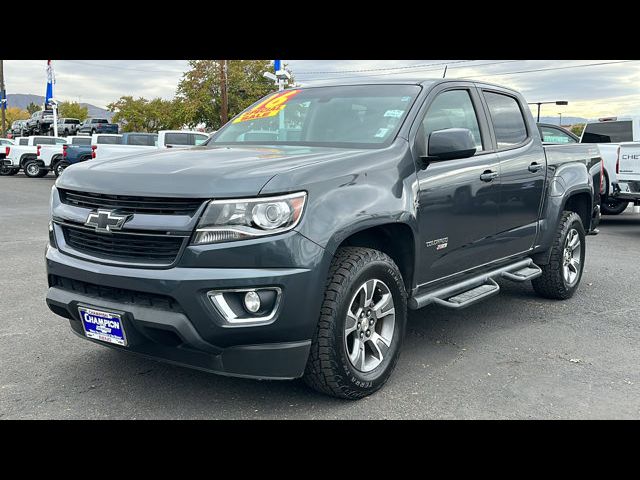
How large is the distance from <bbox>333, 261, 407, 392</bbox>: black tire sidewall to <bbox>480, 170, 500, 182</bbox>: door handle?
1250mm

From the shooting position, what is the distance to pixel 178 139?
62.4 ft

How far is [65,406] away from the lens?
133 inches

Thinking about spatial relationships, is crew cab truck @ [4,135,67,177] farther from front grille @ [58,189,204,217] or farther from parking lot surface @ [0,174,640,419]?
front grille @ [58,189,204,217]

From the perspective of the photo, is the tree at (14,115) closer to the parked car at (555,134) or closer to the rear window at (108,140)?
the rear window at (108,140)

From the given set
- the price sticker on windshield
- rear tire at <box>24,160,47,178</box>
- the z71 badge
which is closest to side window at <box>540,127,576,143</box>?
the price sticker on windshield

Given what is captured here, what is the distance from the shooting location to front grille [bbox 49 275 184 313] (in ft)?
9.82

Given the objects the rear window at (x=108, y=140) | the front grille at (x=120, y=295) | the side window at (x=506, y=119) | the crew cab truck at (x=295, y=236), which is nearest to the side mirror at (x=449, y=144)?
the crew cab truck at (x=295, y=236)

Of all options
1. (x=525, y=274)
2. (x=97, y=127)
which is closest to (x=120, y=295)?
(x=525, y=274)

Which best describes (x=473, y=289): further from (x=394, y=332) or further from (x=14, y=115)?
(x=14, y=115)

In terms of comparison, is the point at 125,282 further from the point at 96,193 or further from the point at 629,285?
the point at 629,285

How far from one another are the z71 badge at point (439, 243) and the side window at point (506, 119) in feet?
4.01

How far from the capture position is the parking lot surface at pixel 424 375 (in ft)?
11.0

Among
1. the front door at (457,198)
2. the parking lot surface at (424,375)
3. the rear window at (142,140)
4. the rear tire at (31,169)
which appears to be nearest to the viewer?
the parking lot surface at (424,375)
